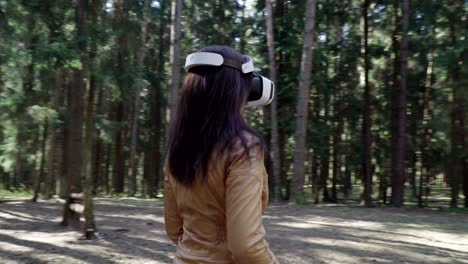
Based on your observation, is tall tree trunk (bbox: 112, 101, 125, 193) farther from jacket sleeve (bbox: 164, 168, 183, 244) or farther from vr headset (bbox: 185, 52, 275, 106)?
vr headset (bbox: 185, 52, 275, 106)

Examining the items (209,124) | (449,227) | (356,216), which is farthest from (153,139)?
(209,124)

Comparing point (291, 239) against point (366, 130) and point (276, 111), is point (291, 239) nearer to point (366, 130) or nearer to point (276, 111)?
point (276, 111)

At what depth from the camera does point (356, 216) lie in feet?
42.0

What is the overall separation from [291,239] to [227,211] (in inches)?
302

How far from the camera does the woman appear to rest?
1.61 metres

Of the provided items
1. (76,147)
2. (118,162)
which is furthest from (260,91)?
(118,162)

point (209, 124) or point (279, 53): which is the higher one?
point (279, 53)

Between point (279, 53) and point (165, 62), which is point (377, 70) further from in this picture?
point (165, 62)

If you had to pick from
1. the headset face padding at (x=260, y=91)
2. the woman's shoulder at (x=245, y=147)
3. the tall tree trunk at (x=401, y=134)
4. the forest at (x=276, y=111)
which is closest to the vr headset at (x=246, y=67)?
the headset face padding at (x=260, y=91)

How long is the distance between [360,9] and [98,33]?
13646 mm

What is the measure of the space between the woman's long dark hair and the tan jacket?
6cm

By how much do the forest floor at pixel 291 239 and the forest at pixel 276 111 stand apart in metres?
0.05

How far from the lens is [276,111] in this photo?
1755 cm

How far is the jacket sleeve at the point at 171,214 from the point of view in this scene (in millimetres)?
2051
